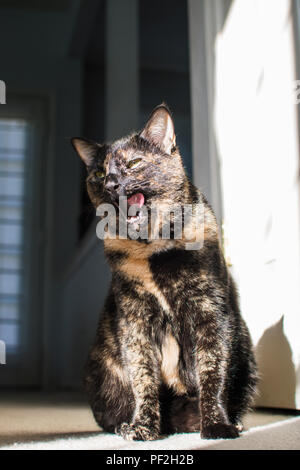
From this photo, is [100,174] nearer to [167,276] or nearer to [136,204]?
[136,204]

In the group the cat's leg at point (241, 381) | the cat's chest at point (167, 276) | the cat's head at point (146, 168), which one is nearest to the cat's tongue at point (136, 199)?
the cat's head at point (146, 168)

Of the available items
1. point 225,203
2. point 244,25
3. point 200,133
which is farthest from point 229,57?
point 225,203

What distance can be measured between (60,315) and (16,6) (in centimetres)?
241

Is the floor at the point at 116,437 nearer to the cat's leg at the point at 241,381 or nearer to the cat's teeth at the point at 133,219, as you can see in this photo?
the cat's leg at the point at 241,381

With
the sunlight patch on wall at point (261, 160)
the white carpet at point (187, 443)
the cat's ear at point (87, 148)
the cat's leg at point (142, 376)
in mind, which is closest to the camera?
the white carpet at point (187, 443)

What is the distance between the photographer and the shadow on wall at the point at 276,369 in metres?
1.28

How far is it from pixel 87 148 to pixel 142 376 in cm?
55

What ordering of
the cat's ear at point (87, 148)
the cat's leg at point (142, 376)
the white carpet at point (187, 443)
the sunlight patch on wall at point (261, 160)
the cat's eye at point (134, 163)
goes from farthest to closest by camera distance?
the sunlight patch on wall at point (261, 160)
the cat's ear at point (87, 148)
the cat's eye at point (134, 163)
the cat's leg at point (142, 376)
the white carpet at point (187, 443)

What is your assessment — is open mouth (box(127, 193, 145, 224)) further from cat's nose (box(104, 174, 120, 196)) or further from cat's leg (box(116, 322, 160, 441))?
cat's leg (box(116, 322, 160, 441))

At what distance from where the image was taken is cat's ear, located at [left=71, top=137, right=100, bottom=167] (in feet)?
3.92

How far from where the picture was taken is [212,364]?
94 cm

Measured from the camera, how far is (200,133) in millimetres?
1710

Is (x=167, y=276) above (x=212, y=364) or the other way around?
above

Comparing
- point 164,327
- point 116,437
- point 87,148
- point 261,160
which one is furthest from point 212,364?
point 261,160
